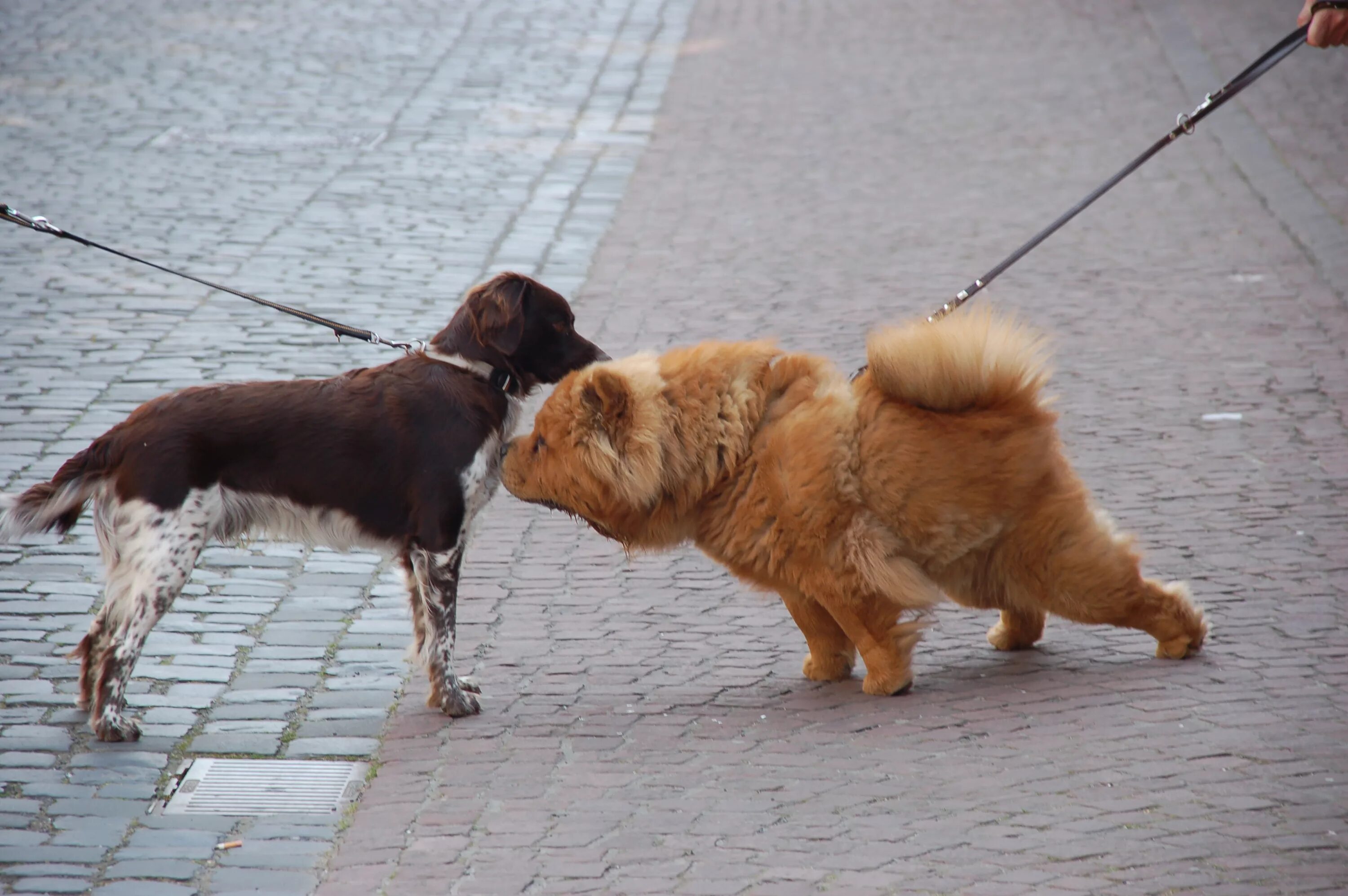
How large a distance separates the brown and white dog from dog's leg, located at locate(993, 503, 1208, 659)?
188 centimetres

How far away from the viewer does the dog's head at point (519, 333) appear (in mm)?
5516

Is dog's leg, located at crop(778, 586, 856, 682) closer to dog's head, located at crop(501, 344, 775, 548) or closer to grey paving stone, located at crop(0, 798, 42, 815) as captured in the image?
dog's head, located at crop(501, 344, 775, 548)

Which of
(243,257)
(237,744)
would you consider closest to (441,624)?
(237,744)

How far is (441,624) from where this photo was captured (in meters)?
5.51

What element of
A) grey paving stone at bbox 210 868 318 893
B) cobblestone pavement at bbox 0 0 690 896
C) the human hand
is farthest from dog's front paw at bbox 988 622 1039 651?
grey paving stone at bbox 210 868 318 893

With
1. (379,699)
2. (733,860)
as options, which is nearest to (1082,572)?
(733,860)

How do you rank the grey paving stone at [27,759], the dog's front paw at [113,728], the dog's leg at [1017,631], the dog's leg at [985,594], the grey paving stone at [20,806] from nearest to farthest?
the grey paving stone at [20,806], the grey paving stone at [27,759], the dog's front paw at [113,728], the dog's leg at [985,594], the dog's leg at [1017,631]

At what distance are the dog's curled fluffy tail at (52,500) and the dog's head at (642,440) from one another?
4.89 ft

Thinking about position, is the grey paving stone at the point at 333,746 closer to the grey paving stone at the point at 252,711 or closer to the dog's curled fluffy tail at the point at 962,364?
the grey paving stone at the point at 252,711

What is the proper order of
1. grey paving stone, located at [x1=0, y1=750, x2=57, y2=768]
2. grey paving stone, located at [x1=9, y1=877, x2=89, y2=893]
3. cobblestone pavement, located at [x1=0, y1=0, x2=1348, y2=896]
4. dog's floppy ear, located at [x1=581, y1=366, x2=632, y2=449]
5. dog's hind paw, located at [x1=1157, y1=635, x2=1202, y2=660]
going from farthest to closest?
dog's hind paw, located at [x1=1157, y1=635, x2=1202, y2=660] < dog's floppy ear, located at [x1=581, y1=366, x2=632, y2=449] < grey paving stone, located at [x1=0, y1=750, x2=57, y2=768] < cobblestone pavement, located at [x1=0, y1=0, x2=1348, y2=896] < grey paving stone, located at [x1=9, y1=877, x2=89, y2=893]

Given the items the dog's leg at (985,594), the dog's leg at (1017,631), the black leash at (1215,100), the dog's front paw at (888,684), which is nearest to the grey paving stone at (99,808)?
the dog's front paw at (888,684)

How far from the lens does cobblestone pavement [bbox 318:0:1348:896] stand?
4.47 metres

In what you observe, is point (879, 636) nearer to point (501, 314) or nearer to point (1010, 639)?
point (1010, 639)

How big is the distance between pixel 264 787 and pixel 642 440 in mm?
1807
